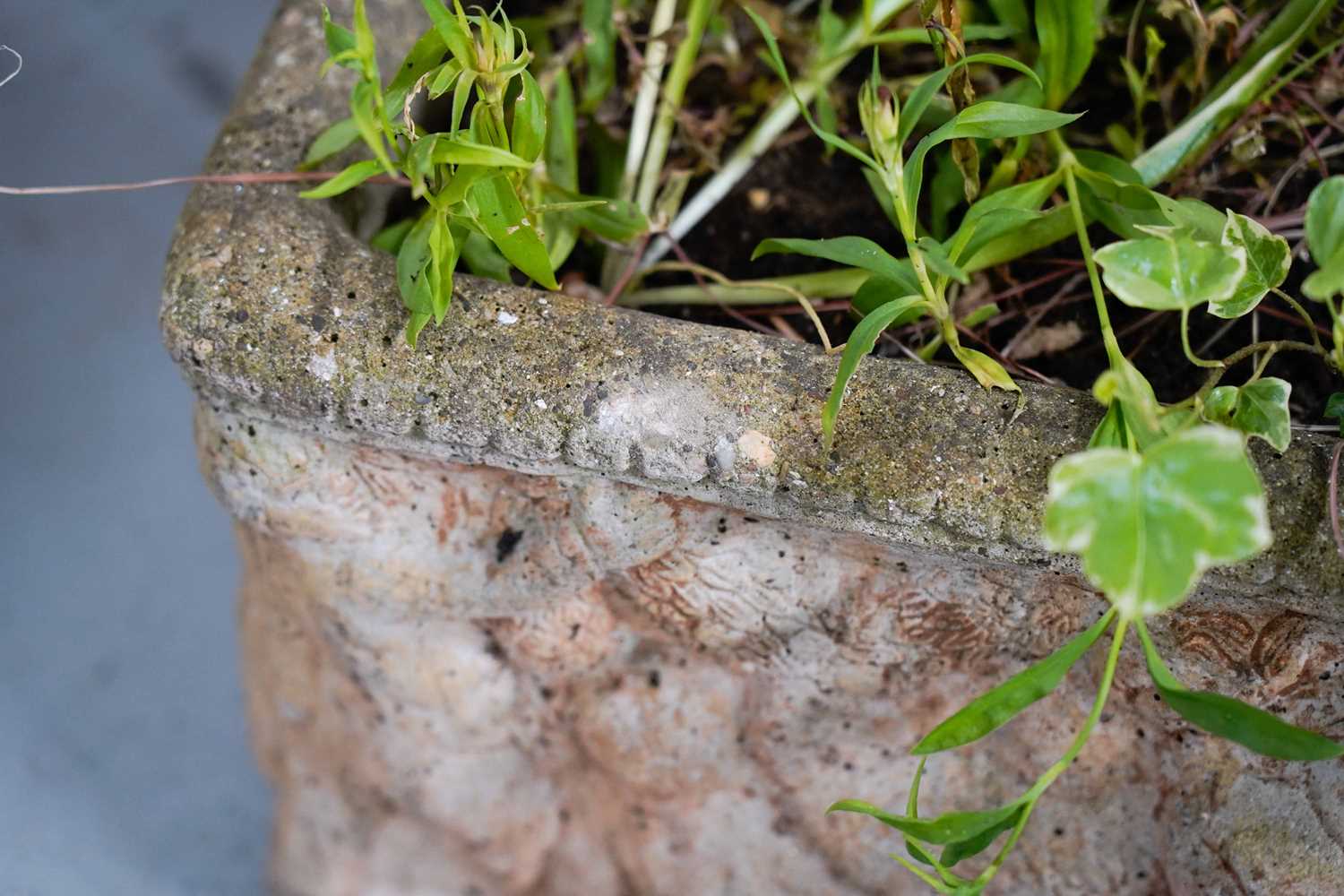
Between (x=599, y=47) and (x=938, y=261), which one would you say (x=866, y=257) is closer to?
(x=938, y=261)

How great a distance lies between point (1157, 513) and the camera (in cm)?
49

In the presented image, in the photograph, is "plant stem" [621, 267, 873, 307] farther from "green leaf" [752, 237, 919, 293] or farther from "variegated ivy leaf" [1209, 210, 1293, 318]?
"variegated ivy leaf" [1209, 210, 1293, 318]

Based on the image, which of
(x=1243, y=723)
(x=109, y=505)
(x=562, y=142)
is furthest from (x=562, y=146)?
(x=109, y=505)

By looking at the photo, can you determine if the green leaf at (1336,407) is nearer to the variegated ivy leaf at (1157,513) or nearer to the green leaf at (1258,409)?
the green leaf at (1258,409)

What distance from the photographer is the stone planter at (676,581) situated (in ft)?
2.19

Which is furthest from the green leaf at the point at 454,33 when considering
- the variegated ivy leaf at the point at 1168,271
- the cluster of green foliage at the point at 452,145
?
the variegated ivy leaf at the point at 1168,271

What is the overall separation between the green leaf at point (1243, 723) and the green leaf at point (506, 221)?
0.39m

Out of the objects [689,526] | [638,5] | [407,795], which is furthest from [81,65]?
[689,526]

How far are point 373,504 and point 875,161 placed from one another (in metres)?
0.40

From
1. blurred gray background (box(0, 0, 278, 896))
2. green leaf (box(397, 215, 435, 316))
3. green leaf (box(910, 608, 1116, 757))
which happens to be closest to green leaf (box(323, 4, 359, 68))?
green leaf (box(397, 215, 435, 316))

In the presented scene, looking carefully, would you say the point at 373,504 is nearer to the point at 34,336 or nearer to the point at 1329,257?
the point at 1329,257

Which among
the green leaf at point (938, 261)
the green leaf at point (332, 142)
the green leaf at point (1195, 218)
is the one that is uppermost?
the green leaf at point (332, 142)

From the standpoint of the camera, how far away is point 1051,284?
0.89 meters

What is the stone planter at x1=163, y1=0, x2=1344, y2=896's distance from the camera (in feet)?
2.19
